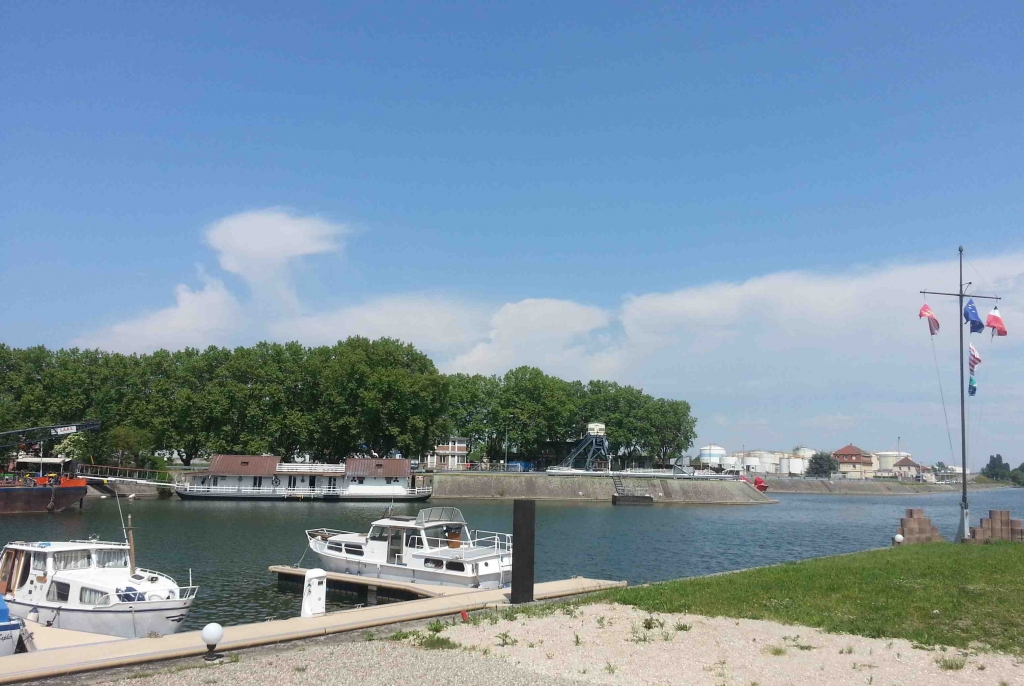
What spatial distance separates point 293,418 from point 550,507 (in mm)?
38847

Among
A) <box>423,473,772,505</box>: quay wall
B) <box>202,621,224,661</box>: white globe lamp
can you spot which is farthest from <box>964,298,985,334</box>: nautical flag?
<box>423,473,772,505</box>: quay wall

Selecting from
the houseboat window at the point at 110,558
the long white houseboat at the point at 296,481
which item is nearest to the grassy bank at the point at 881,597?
the houseboat window at the point at 110,558

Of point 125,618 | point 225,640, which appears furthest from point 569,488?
point 225,640

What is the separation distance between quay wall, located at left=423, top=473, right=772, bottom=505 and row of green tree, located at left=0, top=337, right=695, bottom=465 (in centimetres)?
916

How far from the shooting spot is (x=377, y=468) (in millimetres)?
99438

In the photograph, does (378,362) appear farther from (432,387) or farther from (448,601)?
(448,601)

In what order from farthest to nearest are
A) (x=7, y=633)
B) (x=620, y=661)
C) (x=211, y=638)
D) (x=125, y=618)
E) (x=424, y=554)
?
(x=424, y=554) < (x=125, y=618) < (x=7, y=633) < (x=211, y=638) < (x=620, y=661)

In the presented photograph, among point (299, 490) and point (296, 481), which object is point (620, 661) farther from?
point (296, 481)

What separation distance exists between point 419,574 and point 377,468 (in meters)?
68.1

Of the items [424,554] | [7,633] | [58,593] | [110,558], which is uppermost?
[110,558]

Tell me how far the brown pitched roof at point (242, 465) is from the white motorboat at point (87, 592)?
7149cm

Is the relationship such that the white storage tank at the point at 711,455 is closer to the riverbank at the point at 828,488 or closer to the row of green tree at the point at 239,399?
the riverbank at the point at 828,488

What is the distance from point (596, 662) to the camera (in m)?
15.2

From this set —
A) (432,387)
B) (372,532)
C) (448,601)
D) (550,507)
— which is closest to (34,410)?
(432,387)
